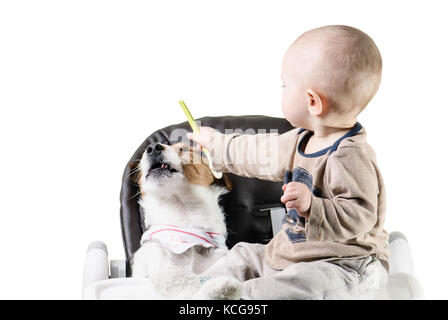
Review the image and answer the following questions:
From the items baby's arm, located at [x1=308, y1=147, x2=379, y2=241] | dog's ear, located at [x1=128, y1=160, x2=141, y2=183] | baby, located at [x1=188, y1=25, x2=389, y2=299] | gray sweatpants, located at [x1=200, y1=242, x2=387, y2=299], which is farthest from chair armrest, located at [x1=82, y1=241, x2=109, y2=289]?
baby's arm, located at [x1=308, y1=147, x2=379, y2=241]

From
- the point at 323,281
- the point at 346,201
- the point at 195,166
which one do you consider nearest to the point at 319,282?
the point at 323,281

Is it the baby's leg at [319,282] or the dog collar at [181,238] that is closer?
the baby's leg at [319,282]

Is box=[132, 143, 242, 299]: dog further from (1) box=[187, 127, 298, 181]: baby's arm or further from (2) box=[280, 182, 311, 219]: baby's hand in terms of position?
(2) box=[280, 182, 311, 219]: baby's hand

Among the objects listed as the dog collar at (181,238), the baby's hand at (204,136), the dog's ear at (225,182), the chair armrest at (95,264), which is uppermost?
the baby's hand at (204,136)

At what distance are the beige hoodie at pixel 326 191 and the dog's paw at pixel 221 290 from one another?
13 cm

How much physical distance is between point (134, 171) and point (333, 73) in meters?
0.63

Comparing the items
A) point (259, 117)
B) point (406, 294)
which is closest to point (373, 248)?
point (406, 294)

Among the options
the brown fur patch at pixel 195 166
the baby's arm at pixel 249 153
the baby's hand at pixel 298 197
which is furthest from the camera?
the brown fur patch at pixel 195 166

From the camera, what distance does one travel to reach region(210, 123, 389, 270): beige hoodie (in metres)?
1.40

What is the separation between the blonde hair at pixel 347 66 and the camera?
140cm

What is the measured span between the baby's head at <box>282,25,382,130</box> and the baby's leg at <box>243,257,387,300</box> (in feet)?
0.94

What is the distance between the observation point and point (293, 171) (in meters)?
1.57

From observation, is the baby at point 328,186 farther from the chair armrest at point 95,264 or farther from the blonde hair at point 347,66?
the chair armrest at point 95,264

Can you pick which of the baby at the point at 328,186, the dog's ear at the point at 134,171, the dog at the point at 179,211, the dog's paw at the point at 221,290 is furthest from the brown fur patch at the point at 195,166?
the dog's paw at the point at 221,290
